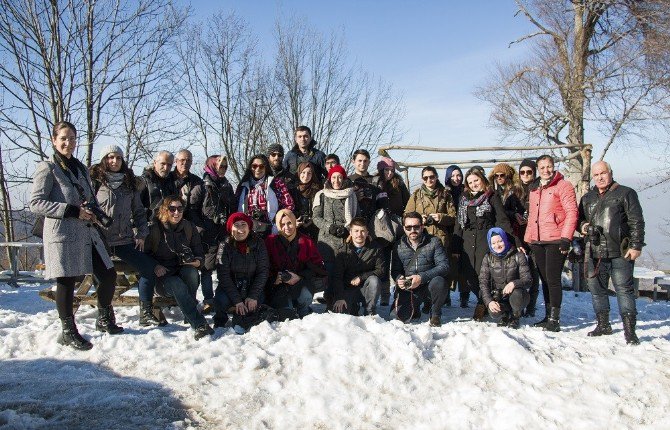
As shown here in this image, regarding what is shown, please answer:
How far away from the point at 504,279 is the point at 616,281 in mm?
1063

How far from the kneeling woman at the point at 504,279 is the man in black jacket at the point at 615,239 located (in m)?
0.66

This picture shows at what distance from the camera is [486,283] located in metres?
5.68

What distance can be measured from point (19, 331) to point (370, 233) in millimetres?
3623

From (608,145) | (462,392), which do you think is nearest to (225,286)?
(462,392)

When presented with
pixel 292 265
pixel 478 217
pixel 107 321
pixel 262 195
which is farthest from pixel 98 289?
pixel 478 217

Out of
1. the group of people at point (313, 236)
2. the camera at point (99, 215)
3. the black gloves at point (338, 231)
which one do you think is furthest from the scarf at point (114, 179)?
the black gloves at point (338, 231)

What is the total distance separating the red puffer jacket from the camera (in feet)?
17.6

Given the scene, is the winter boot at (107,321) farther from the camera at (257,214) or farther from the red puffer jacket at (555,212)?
the red puffer jacket at (555,212)

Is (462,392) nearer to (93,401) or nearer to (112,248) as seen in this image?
(93,401)

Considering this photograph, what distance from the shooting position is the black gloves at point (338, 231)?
18.9 ft

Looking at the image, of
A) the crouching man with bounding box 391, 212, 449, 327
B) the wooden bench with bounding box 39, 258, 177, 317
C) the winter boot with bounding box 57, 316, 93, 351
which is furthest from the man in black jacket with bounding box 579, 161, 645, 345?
the winter boot with bounding box 57, 316, 93, 351

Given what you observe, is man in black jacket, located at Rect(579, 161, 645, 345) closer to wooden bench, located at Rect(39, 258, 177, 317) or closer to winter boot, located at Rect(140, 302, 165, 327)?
wooden bench, located at Rect(39, 258, 177, 317)

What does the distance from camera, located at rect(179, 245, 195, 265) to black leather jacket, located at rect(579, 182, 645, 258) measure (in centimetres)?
380

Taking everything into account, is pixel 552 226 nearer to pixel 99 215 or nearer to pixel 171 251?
pixel 171 251
